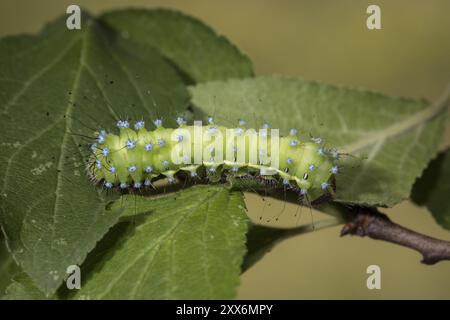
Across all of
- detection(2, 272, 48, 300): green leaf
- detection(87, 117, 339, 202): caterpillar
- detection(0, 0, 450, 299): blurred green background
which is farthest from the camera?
detection(0, 0, 450, 299): blurred green background

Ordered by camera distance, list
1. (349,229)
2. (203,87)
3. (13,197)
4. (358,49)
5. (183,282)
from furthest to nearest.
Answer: (358,49) → (203,87) → (349,229) → (13,197) → (183,282)

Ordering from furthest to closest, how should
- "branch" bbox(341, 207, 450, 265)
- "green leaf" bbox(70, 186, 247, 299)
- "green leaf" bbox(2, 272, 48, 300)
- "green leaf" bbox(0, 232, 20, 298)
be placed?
"branch" bbox(341, 207, 450, 265)
"green leaf" bbox(0, 232, 20, 298)
"green leaf" bbox(2, 272, 48, 300)
"green leaf" bbox(70, 186, 247, 299)

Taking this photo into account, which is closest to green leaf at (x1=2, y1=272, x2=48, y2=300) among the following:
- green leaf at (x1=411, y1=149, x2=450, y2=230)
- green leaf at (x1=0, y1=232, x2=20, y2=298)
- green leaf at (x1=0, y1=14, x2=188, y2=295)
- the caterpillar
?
green leaf at (x1=0, y1=14, x2=188, y2=295)

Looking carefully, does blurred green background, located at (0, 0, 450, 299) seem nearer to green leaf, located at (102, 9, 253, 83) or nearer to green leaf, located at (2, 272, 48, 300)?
green leaf, located at (102, 9, 253, 83)

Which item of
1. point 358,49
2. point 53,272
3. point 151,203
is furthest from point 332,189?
point 358,49

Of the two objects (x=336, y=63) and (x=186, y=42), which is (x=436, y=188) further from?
(x=336, y=63)

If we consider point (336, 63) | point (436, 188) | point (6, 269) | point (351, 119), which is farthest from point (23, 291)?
point (336, 63)

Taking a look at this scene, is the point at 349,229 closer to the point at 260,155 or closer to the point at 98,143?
the point at 260,155
